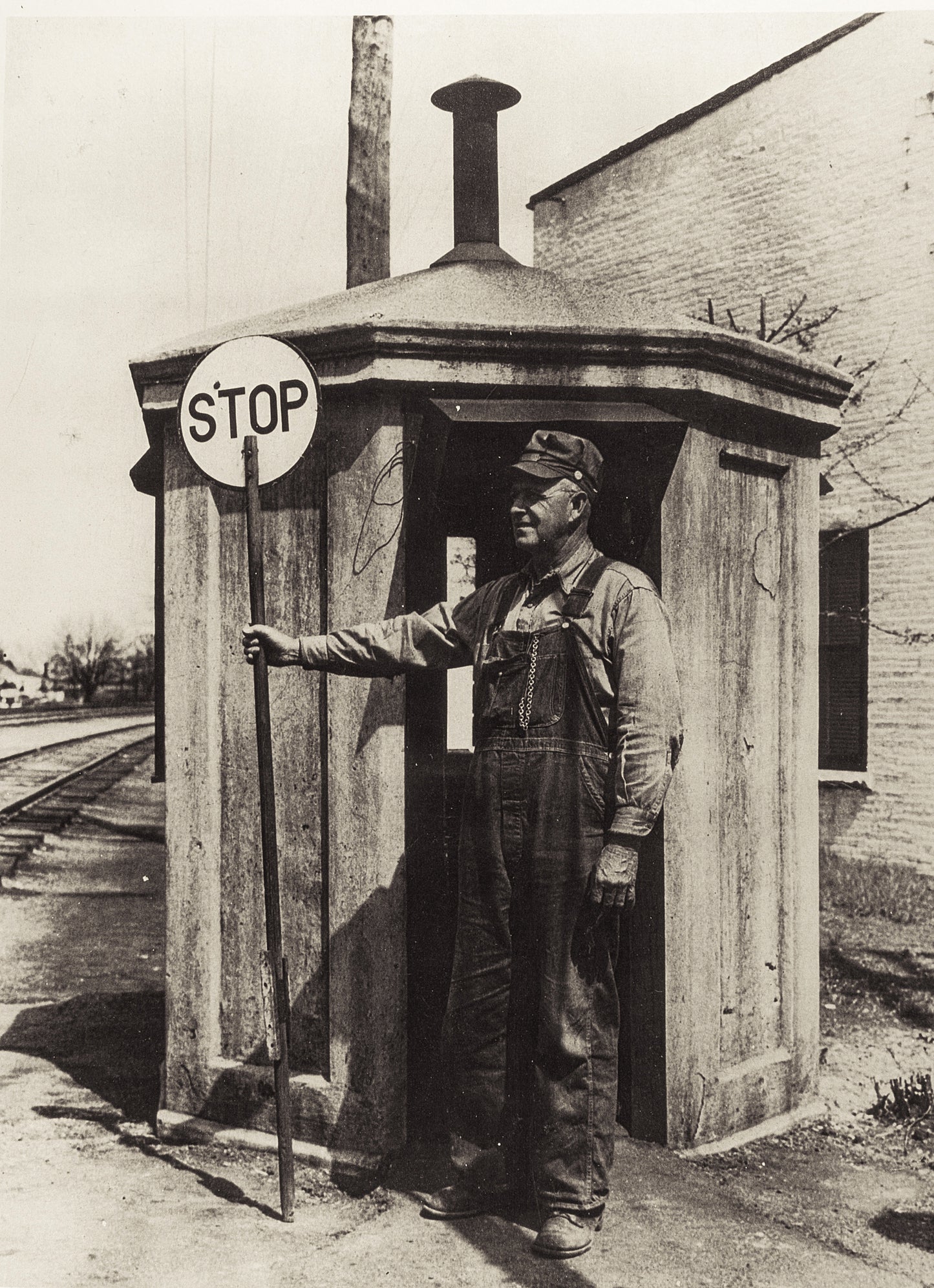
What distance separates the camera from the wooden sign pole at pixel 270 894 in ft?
13.0

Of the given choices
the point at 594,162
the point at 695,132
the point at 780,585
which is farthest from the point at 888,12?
the point at 780,585

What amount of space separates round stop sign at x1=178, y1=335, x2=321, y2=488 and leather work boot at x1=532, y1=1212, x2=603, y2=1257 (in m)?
2.41

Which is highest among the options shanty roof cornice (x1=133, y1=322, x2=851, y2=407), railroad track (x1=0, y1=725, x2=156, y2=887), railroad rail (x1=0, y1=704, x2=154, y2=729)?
shanty roof cornice (x1=133, y1=322, x2=851, y2=407)

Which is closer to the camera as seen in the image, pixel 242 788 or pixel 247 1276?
pixel 247 1276

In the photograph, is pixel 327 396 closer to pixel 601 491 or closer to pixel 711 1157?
pixel 601 491

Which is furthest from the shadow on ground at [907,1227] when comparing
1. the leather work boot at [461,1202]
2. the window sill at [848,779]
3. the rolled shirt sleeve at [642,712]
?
the window sill at [848,779]

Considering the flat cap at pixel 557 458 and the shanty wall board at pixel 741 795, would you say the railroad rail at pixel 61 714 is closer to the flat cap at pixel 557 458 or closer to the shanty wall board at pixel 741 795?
the shanty wall board at pixel 741 795

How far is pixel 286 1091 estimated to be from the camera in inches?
158

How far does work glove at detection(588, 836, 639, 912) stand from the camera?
3695 millimetres

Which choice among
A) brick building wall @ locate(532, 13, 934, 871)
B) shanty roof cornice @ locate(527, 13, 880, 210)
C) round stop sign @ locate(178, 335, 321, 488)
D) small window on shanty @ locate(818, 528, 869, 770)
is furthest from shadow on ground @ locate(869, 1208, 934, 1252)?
shanty roof cornice @ locate(527, 13, 880, 210)

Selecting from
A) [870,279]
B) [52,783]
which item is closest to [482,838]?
[870,279]

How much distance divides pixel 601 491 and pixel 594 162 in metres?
9.75

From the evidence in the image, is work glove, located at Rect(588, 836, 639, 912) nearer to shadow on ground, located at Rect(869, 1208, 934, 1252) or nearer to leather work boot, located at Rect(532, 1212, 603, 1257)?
leather work boot, located at Rect(532, 1212, 603, 1257)

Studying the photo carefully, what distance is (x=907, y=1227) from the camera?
4.13m
